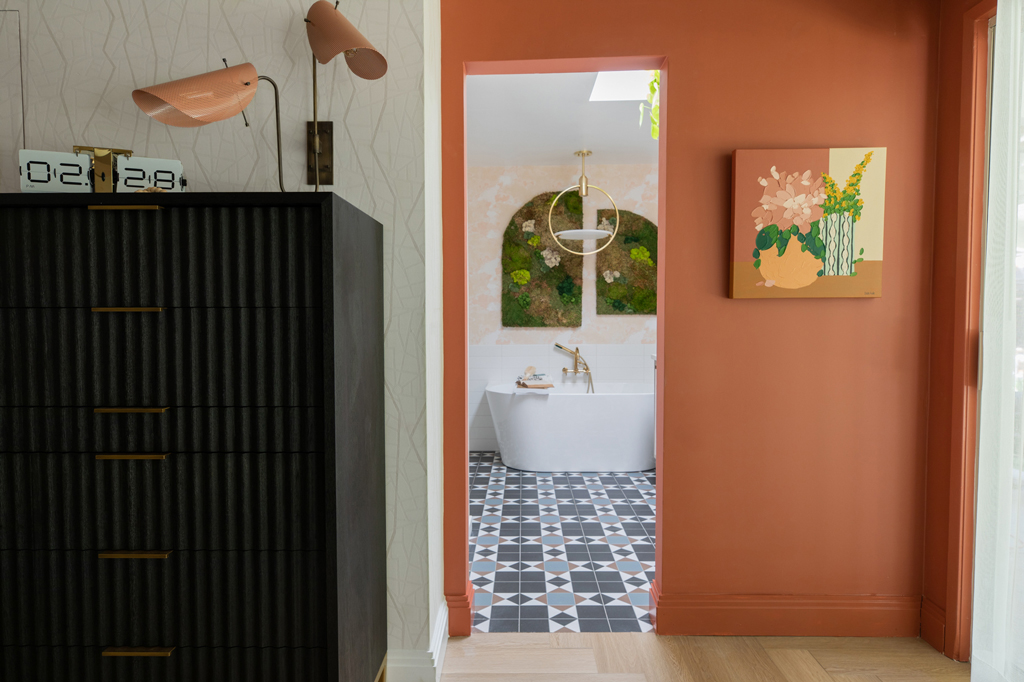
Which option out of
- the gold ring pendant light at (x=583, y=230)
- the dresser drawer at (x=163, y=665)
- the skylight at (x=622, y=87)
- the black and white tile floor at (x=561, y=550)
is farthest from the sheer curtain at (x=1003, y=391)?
the gold ring pendant light at (x=583, y=230)

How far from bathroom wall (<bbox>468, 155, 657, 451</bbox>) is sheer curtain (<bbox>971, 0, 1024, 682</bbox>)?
10.9 ft

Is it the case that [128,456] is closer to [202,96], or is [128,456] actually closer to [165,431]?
[165,431]

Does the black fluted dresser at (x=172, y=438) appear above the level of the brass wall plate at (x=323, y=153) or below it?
below

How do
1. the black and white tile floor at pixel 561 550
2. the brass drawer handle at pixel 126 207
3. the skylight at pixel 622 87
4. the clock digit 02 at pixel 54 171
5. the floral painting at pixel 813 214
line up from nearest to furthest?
the brass drawer handle at pixel 126 207 → the clock digit 02 at pixel 54 171 → the floral painting at pixel 813 214 → the black and white tile floor at pixel 561 550 → the skylight at pixel 622 87

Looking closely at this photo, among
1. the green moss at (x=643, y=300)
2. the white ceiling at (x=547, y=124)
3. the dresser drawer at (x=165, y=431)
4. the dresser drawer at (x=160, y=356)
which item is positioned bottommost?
the dresser drawer at (x=165, y=431)

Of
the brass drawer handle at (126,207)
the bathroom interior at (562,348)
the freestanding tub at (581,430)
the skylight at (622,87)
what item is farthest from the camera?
the freestanding tub at (581,430)

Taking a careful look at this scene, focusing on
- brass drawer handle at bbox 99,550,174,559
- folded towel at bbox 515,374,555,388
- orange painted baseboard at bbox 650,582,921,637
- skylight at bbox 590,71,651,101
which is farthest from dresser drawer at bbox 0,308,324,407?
folded towel at bbox 515,374,555,388

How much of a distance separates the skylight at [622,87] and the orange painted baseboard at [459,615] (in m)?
2.76

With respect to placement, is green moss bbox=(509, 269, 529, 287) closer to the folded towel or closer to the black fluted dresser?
the folded towel

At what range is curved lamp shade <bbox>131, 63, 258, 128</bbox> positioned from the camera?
4.52ft

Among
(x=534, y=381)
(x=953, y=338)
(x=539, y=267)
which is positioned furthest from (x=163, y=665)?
(x=539, y=267)

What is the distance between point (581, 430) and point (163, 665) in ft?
10.7

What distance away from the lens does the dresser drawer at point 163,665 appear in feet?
4.67

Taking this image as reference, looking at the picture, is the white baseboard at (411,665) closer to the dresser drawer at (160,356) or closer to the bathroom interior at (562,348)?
the bathroom interior at (562,348)
